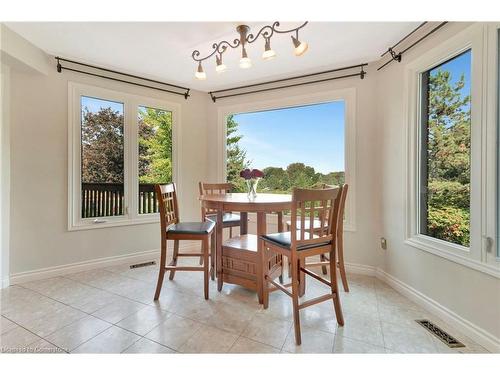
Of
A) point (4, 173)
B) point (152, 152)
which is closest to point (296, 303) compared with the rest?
point (152, 152)

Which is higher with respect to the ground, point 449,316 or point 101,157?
point 101,157

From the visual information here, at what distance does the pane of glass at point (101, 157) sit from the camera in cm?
291

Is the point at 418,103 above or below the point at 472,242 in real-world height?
above

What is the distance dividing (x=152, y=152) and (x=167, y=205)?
1341 mm

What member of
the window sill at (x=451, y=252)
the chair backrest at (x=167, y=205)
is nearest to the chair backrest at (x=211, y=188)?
the chair backrest at (x=167, y=205)

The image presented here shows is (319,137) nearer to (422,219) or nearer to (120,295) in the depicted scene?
(422,219)

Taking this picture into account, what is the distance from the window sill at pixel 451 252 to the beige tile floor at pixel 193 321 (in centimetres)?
47

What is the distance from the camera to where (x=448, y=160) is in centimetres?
196

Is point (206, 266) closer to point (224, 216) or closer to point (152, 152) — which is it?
point (224, 216)

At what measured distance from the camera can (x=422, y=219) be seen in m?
2.20

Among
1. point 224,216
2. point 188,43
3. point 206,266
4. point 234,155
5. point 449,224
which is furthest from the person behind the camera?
point 234,155

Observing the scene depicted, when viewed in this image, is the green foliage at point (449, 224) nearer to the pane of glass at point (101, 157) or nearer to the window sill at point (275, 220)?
the window sill at point (275, 220)
